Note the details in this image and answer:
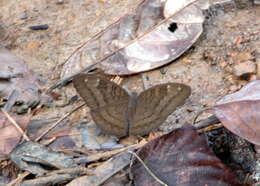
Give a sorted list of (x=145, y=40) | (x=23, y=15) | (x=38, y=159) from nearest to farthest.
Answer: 1. (x=38, y=159)
2. (x=145, y=40)
3. (x=23, y=15)

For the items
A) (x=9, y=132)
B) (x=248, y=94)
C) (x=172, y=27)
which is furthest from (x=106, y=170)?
(x=172, y=27)

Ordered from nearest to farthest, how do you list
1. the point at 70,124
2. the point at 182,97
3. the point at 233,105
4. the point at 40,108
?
1. the point at 233,105
2. the point at 182,97
3. the point at 70,124
4. the point at 40,108

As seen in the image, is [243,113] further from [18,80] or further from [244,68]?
[18,80]

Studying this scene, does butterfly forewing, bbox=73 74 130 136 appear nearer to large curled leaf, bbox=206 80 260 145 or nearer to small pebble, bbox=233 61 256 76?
large curled leaf, bbox=206 80 260 145

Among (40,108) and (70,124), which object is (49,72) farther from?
(70,124)

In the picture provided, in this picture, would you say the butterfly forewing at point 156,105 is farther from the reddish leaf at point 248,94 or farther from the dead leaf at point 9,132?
the dead leaf at point 9,132

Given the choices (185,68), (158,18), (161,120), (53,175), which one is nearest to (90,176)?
(53,175)
